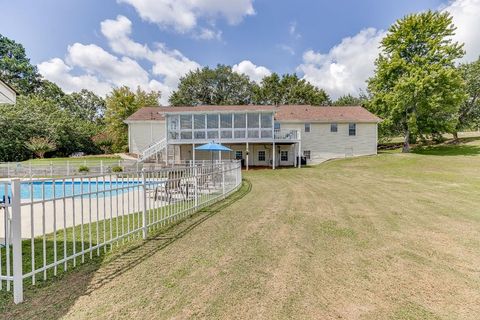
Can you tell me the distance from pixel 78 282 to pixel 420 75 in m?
32.1

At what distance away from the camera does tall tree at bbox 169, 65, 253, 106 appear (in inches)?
1809

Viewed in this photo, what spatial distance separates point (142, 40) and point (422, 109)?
99.3 ft

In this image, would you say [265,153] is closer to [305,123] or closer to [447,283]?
[305,123]

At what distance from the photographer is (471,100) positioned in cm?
3541

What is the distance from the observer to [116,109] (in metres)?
32.9

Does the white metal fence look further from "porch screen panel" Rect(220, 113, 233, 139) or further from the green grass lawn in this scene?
"porch screen panel" Rect(220, 113, 233, 139)

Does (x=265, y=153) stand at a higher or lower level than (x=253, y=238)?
higher

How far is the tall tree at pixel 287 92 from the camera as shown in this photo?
43.3m

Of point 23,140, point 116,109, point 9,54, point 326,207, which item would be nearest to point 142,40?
point 116,109

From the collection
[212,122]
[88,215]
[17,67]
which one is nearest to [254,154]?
[212,122]

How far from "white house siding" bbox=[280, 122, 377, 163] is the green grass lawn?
19965 mm

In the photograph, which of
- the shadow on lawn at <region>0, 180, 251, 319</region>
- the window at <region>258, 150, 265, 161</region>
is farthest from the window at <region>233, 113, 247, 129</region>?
the shadow on lawn at <region>0, 180, 251, 319</region>

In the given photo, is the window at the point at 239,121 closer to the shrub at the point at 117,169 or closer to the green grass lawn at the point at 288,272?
the shrub at the point at 117,169

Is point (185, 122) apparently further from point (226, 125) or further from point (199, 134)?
point (226, 125)
